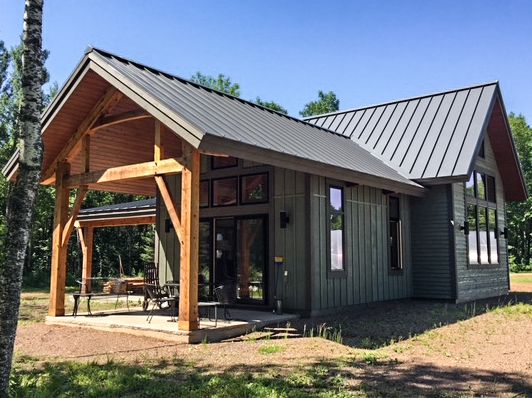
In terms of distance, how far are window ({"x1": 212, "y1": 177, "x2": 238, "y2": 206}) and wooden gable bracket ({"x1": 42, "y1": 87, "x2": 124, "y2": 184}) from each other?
2825 mm

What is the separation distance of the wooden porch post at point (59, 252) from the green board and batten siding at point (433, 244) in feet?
27.8

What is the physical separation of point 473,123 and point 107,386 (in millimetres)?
12091

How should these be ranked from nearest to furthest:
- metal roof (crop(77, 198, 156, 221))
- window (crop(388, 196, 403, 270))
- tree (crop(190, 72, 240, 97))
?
window (crop(388, 196, 403, 270)) → metal roof (crop(77, 198, 156, 221)) → tree (crop(190, 72, 240, 97))

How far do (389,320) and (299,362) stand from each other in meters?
3.98

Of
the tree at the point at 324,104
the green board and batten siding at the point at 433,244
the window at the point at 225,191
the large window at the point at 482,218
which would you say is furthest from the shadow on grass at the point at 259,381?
the tree at the point at 324,104

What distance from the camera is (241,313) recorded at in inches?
394

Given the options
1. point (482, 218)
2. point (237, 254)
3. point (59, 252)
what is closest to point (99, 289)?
point (59, 252)

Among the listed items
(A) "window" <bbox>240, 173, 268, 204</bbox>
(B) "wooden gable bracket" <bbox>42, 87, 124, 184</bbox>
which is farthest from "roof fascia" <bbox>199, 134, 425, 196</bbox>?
(B) "wooden gable bracket" <bbox>42, 87, 124, 184</bbox>

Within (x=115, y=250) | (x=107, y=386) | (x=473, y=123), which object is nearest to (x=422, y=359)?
(x=107, y=386)

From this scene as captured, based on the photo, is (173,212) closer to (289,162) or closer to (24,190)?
(289,162)

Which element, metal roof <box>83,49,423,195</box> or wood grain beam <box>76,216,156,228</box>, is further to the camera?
wood grain beam <box>76,216,156,228</box>

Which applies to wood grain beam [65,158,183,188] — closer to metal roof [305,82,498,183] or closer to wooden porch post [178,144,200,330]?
wooden porch post [178,144,200,330]

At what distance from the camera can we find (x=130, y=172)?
29.8 ft

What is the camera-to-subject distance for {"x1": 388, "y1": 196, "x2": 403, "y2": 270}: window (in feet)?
42.0
